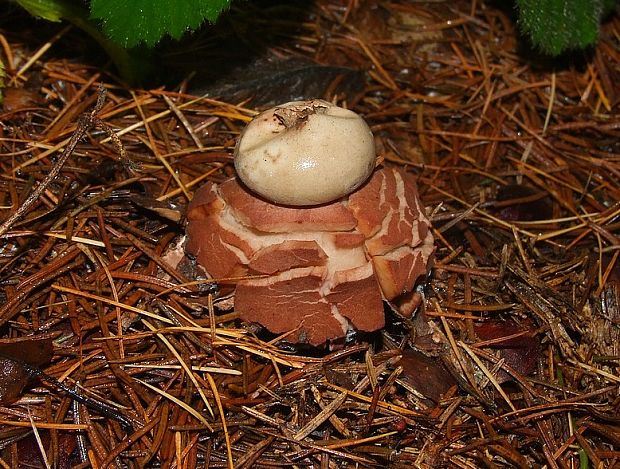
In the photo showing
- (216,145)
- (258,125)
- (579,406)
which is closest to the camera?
(258,125)

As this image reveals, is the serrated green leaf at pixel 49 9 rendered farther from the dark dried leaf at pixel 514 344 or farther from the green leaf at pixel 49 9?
the dark dried leaf at pixel 514 344

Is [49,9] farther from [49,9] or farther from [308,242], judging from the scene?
[308,242]

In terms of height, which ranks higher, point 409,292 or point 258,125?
point 258,125

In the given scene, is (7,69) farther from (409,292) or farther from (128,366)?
(409,292)

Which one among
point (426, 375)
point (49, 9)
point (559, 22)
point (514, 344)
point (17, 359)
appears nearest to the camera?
point (17, 359)

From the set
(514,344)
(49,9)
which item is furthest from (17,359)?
(514,344)

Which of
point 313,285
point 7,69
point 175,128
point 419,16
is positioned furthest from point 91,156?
point 419,16

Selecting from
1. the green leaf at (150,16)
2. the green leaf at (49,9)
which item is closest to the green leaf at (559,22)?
the green leaf at (150,16)
